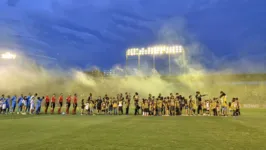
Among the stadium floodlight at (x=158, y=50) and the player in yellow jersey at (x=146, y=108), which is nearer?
the player in yellow jersey at (x=146, y=108)

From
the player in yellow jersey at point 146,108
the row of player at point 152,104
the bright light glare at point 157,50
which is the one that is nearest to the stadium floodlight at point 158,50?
the bright light glare at point 157,50

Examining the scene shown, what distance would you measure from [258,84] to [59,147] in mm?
64535

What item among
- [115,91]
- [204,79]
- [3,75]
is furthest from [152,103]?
[3,75]

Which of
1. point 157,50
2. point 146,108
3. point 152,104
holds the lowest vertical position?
point 146,108

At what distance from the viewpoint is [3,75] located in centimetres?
5828

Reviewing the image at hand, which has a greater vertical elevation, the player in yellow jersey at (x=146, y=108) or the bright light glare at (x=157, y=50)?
the bright light glare at (x=157, y=50)

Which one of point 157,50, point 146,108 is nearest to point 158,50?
point 157,50

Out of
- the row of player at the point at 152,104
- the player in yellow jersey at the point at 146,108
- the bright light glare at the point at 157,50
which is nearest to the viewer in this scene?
the player in yellow jersey at the point at 146,108

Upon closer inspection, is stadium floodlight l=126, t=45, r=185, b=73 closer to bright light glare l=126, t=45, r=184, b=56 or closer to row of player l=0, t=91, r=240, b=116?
bright light glare l=126, t=45, r=184, b=56

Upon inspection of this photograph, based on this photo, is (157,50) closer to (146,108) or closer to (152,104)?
(152,104)

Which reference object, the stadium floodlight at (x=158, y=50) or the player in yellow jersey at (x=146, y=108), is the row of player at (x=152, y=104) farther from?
the stadium floodlight at (x=158, y=50)

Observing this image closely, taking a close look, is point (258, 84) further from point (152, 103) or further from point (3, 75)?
point (3, 75)

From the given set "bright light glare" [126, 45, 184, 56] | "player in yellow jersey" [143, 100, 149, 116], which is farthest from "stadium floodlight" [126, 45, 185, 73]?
"player in yellow jersey" [143, 100, 149, 116]

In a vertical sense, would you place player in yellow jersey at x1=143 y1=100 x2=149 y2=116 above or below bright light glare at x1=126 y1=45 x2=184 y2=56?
below
